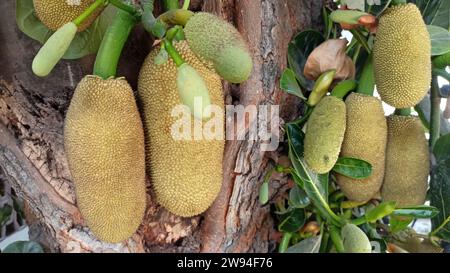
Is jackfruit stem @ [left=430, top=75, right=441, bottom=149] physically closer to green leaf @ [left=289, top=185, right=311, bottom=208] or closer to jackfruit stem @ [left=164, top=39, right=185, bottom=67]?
green leaf @ [left=289, top=185, right=311, bottom=208]

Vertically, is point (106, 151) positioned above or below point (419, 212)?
above

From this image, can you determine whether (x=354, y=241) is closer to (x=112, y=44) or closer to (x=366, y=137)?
(x=366, y=137)

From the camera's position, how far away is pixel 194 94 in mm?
544

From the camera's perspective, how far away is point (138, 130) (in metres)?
0.78

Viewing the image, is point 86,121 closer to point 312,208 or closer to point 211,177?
point 211,177

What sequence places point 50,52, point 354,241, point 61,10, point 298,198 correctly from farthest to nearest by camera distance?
point 298,198
point 354,241
point 61,10
point 50,52

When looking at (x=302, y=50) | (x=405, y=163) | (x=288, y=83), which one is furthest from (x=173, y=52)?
(x=405, y=163)

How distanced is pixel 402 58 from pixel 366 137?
0.16m

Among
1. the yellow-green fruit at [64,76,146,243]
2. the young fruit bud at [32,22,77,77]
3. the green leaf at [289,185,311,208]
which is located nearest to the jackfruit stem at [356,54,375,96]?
the green leaf at [289,185,311,208]

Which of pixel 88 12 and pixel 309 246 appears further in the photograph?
pixel 309 246

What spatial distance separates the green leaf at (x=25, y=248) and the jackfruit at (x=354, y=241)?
0.66 metres

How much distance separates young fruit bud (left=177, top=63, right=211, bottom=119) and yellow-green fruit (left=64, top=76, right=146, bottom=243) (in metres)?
0.22

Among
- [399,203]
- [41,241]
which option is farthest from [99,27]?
[399,203]

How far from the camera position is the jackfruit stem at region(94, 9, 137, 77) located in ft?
2.55
